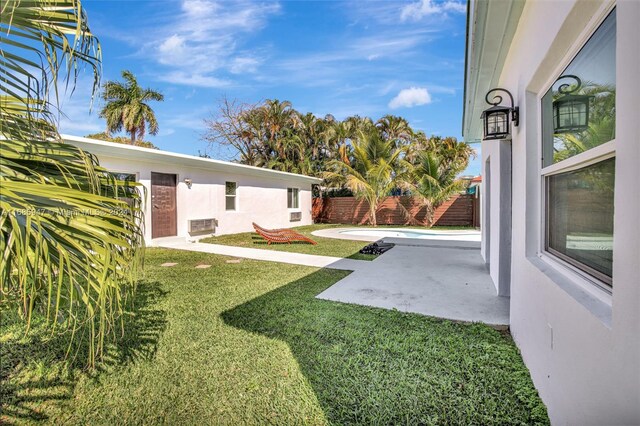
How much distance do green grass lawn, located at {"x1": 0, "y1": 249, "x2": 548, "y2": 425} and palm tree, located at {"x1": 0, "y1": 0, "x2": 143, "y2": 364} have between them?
1152 millimetres

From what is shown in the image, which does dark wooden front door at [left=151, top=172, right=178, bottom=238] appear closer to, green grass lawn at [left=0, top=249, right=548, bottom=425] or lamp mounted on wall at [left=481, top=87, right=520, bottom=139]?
green grass lawn at [left=0, top=249, right=548, bottom=425]

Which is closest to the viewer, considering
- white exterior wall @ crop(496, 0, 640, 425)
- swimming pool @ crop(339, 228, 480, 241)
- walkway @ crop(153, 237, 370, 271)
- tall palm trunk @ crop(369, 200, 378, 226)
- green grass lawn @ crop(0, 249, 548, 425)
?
white exterior wall @ crop(496, 0, 640, 425)

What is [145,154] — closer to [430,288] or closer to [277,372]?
[430,288]

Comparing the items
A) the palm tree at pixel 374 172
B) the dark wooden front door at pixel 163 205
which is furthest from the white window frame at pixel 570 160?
the palm tree at pixel 374 172

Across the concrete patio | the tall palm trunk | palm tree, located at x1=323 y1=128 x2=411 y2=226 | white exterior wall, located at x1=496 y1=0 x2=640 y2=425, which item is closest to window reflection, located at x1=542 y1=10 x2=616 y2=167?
white exterior wall, located at x1=496 y1=0 x2=640 y2=425

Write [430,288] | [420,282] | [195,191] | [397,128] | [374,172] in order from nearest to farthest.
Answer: [430,288] → [420,282] → [195,191] → [374,172] → [397,128]

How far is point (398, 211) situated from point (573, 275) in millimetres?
19261

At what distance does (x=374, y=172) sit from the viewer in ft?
61.4

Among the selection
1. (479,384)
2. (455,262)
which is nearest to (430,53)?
(455,262)

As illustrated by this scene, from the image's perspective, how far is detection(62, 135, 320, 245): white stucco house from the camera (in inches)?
415

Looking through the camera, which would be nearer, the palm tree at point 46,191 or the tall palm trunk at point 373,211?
the palm tree at point 46,191

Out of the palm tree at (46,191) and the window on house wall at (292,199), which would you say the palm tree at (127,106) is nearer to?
the window on house wall at (292,199)

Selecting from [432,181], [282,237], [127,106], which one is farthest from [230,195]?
[127,106]

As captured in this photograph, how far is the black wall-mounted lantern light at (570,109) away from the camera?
2.09 m
